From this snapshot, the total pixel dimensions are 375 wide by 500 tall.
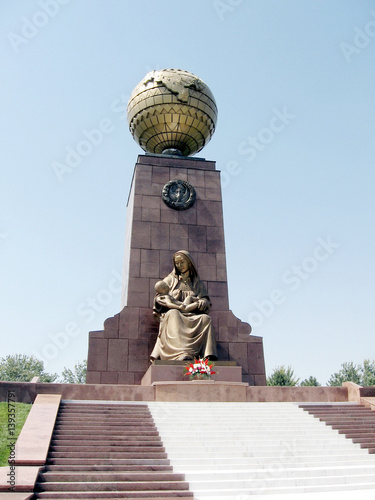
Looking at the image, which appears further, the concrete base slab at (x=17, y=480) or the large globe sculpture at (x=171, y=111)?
the large globe sculpture at (x=171, y=111)

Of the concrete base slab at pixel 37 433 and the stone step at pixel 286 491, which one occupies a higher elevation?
the concrete base slab at pixel 37 433

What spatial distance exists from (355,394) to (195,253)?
5468 millimetres

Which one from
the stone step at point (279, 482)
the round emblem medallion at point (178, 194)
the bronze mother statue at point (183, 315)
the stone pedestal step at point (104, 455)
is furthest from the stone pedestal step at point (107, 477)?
the round emblem medallion at point (178, 194)

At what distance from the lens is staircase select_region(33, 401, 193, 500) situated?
16.9ft

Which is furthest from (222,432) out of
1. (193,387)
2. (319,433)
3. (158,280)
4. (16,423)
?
(158,280)

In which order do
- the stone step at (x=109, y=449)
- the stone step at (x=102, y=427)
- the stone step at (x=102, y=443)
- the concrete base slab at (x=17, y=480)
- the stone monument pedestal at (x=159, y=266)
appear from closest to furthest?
the concrete base slab at (x=17, y=480) < the stone step at (x=109, y=449) < the stone step at (x=102, y=443) < the stone step at (x=102, y=427) < the stone monument pedestal at (x=159, y=266)

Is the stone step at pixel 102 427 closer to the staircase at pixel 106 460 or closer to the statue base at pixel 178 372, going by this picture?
the staircase at pixel 106 460

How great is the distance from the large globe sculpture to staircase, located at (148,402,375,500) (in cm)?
859

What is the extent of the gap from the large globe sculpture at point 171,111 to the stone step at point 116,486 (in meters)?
10.8

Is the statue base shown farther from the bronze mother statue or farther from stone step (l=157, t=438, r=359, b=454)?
stone step (l=157, t=438, r=359, b=454)

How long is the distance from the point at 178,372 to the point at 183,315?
4.96 feet

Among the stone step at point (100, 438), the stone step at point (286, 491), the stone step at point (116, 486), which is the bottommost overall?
the stone step at point (286, 491)

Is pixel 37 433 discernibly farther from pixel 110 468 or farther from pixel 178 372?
pixel 178 372

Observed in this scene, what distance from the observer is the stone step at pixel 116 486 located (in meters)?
5.11
